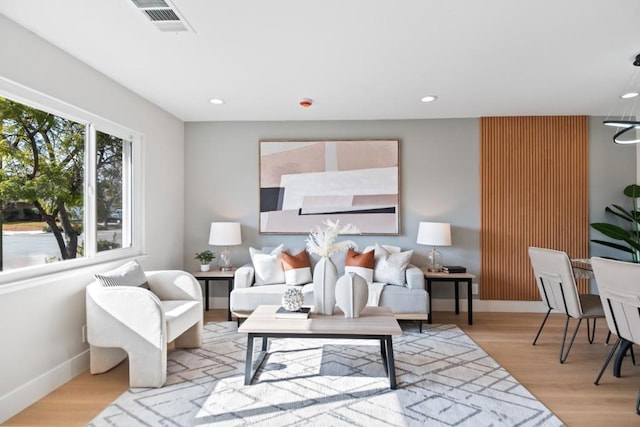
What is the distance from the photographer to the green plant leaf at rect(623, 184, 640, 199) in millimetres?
4511

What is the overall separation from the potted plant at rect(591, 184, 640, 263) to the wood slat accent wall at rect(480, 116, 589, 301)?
0.31 m

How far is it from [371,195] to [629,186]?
305cm

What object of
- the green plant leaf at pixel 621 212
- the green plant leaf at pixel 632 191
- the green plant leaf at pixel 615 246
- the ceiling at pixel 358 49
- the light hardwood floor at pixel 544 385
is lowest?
the light hardwood floor at pixel 544 385

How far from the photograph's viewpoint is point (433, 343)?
11.8 ft

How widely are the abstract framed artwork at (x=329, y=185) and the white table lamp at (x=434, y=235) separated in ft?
1.28

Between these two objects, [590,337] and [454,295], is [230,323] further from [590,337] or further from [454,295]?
[590,337]

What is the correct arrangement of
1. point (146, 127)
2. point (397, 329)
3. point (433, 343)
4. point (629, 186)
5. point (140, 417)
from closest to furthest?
point (140, 417) → point (397, 329) → point (433, 343) → point (146, 127) → point (629, 186)

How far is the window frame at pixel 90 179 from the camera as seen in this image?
2520 mm

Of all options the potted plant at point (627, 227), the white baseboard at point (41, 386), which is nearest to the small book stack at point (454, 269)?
the potted plant at point (627, 227)

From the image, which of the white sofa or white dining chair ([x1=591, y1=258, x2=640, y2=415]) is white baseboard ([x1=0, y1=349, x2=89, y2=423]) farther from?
white dining chair ([x1=591, y1=258, x2=640, y2=415])

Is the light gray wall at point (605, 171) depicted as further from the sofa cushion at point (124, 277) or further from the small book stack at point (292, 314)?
the sofa cushion at point (124, 277)

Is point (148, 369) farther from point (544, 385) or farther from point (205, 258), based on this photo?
point (544, 385)

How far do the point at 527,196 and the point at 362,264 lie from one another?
229cm

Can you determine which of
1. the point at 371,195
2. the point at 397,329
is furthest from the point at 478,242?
the point at 397,329
